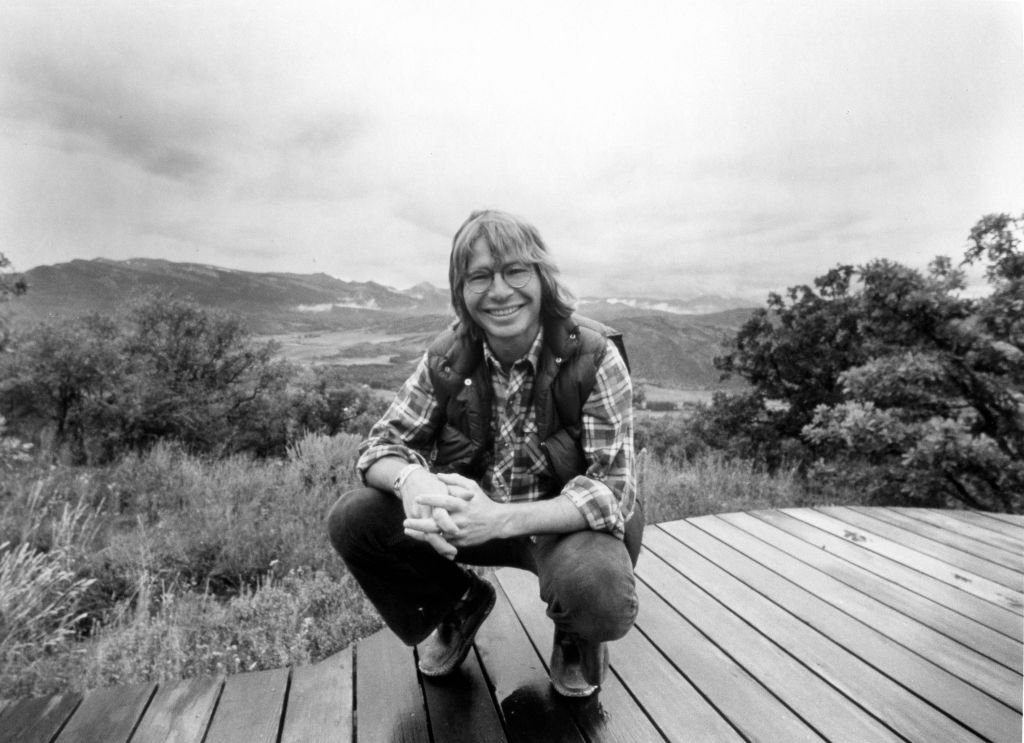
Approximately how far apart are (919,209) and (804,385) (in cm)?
552

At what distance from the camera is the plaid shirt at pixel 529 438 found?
138 cm

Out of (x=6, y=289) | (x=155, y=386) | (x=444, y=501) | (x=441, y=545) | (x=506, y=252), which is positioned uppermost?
(x=506, y=252)

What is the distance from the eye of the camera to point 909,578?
7.07 ft

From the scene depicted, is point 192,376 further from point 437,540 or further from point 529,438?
point 437,540

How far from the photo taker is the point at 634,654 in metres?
1.68

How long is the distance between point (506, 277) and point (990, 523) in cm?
268

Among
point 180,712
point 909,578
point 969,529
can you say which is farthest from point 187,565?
point 969,529

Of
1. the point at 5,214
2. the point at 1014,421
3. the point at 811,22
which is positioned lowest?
the point at 1014,421

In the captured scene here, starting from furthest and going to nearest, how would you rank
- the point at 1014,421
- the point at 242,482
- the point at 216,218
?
the point at 216,218 < the point at 242,482 < the point at 1014,421

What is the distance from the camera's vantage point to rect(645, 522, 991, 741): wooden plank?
1.40 metres

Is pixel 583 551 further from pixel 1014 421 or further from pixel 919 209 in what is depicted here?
pixel 1014 421

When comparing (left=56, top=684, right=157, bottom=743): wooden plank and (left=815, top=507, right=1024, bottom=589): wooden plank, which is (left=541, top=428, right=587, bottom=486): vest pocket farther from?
(left=815, top=507, right=1024, bottom=589): wooden plank

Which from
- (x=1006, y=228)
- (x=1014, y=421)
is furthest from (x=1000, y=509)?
(x=1006, y=228)

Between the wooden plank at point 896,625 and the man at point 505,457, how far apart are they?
3.03 feet
